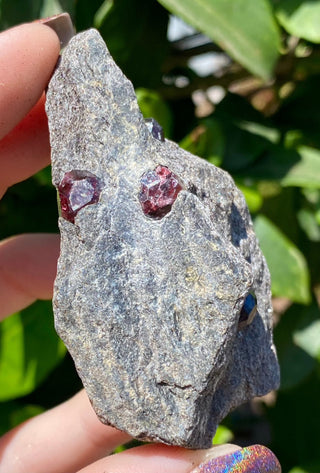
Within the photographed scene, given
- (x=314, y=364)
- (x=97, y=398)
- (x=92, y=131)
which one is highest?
(x=92, y=131)

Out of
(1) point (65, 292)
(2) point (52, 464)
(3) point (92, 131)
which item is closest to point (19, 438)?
(2) point (52, 464)

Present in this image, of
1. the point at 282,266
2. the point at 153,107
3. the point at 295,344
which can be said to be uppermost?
the point at 153,107


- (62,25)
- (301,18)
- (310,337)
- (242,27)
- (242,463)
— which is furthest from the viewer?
(310,337)

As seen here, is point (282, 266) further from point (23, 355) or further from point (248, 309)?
point (23, 355)

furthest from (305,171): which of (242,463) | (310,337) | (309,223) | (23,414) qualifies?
(23,414)

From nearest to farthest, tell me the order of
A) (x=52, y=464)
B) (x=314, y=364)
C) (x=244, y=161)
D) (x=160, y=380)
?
(x=160, y=380), (x=52, y=464), (x=244, y=161), (x=314, y=364)

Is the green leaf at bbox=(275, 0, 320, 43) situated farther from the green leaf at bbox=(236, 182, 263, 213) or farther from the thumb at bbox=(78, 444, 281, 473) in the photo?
the thumb at bbox=(78, 444, 281, 473)

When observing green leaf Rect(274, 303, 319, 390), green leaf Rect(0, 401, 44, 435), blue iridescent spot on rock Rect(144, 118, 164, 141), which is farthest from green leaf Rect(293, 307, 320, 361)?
blue iridescent spot on rock Rect(144, 118, 164, 141)

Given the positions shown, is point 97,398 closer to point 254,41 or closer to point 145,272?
point 145,272

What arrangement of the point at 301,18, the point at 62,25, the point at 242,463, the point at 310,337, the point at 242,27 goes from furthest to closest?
the point at 310,337 < the point at 301,18 < the point at 242,27 < the point at 62,25 < the point at 242,463
